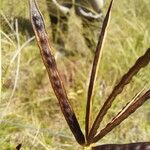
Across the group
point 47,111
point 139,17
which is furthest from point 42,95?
point 139,17

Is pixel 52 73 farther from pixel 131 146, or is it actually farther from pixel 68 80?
pixel 68 80

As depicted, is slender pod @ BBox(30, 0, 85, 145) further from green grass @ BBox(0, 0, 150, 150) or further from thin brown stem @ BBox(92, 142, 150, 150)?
green grass @ BBox(0, 0, 150, 150)

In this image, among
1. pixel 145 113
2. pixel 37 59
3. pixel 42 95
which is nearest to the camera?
pixel 145 113

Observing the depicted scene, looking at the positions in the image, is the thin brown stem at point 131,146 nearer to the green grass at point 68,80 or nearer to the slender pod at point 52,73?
the slender pod at point 52,73

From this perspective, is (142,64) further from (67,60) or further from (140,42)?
(67,60)

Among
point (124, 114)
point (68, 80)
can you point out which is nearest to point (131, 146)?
point (124, 114)

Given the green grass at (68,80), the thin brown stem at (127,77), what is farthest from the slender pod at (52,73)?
the green grass at (68,80)
